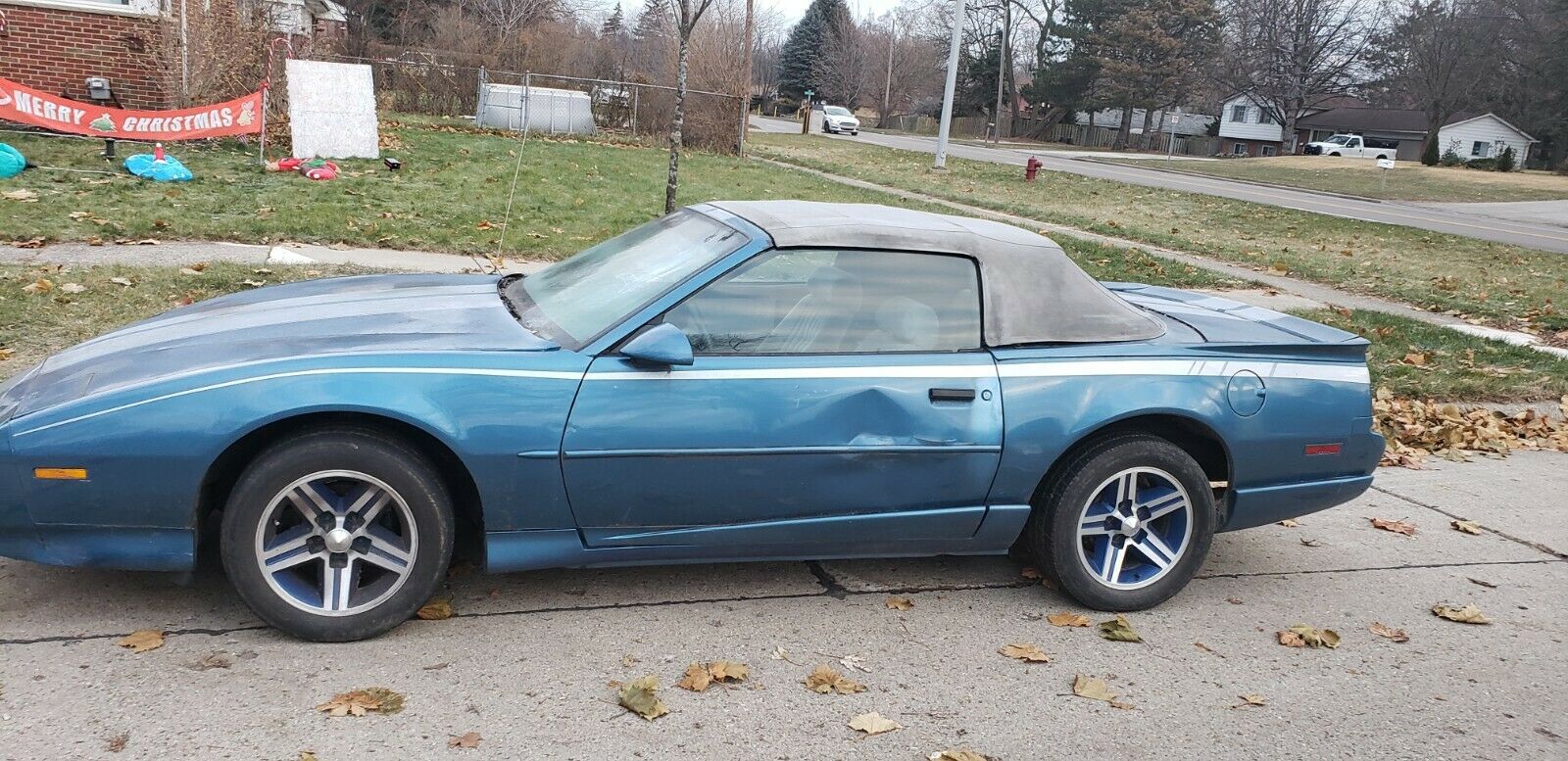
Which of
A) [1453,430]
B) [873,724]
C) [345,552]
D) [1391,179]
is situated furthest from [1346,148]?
[345,552]

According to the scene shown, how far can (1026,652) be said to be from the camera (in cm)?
387

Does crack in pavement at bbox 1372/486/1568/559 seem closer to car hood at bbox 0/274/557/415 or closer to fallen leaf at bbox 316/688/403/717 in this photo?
car hood at bbox 0/274/557/415

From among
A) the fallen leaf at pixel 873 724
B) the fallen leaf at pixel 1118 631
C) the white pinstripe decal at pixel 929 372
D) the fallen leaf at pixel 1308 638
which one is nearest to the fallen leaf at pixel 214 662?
the white pinstripe decal at pixel 929 372

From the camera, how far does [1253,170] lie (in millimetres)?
40844

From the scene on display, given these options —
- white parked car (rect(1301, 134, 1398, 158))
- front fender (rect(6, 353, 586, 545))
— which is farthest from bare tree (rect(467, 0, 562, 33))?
white parked car (rect(1301, 134, 1398, 158))

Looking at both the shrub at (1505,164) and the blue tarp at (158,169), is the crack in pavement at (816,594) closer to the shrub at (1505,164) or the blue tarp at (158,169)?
the blue tarp at (158,169)

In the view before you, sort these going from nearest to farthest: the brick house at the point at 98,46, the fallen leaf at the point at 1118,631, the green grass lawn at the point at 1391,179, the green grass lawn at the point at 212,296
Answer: the fallen leaf at the point at 1118,631, the green grass lawn at the point at 212,296, the brick house at the point at 98,46, the green grass lawn at the point at 1391,179

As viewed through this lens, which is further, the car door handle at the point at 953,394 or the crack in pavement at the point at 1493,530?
the crack in pavement at the point at 1493,530

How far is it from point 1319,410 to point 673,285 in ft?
8.02

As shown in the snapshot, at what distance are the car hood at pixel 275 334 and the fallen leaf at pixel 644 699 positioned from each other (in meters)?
1.11

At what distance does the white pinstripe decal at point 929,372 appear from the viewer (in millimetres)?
3471

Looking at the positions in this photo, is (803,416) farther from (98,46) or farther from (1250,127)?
(1250,127)

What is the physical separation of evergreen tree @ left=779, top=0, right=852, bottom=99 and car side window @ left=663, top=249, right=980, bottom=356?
8483 centimetres

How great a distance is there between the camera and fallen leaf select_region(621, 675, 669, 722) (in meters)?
3.31
